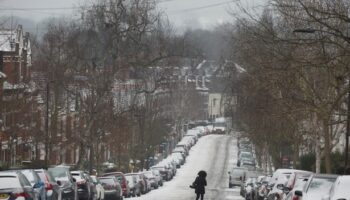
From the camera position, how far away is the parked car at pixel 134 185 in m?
62.0

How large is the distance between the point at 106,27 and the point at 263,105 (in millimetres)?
12284

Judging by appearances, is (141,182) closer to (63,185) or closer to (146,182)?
(146,182)

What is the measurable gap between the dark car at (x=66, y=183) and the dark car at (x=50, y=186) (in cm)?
122

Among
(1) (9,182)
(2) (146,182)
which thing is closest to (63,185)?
(1) (9,182)

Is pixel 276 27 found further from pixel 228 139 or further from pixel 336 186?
pixel 228 139

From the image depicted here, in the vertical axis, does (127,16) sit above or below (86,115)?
above

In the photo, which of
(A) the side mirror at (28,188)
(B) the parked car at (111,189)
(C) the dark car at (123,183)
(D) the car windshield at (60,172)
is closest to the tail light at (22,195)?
(A) the side mirror at (28,188)

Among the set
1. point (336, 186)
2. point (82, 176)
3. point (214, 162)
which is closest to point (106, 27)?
point (82, 176)

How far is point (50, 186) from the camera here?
105 ft

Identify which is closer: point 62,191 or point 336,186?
point 336,186

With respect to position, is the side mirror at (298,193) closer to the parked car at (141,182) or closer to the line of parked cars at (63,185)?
the line of parked cars at (63,185)

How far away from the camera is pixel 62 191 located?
35.2 m

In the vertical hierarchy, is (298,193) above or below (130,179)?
above

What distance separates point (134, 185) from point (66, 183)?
86.3 ft
